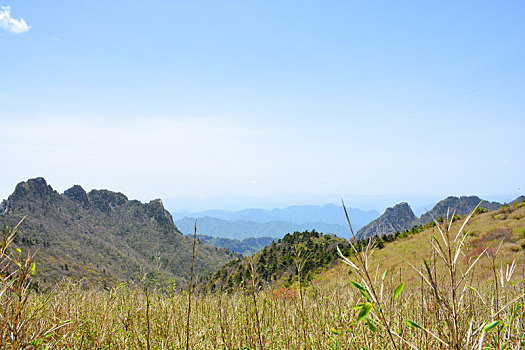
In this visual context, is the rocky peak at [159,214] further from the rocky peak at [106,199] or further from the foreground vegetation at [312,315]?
the foreground vegetation at [312,315]

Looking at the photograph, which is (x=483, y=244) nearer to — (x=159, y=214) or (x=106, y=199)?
(x=159, y=214)

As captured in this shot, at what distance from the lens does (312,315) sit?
166 inches

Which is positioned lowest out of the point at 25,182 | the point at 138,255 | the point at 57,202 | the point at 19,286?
the point at 138,255

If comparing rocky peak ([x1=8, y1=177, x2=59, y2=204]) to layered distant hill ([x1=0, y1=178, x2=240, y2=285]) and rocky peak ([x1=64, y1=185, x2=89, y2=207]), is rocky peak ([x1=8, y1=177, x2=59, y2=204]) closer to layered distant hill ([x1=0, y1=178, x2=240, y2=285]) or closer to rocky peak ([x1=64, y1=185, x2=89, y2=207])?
layered distant hill ([x1=0, y1=178, x2=240, y2=285])

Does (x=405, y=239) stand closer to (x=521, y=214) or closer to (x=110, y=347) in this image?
(x=521, y=214)

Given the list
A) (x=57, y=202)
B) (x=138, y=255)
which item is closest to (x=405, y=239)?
(x=138, y=255)

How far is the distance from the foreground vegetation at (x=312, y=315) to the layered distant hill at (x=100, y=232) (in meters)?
75.9

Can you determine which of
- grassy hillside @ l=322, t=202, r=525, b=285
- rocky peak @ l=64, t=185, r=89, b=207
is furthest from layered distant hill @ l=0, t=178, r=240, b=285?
grassy hillside @ l=322, t=202, r=525, b=285

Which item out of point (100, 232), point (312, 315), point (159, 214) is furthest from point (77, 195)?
point (312, 315)

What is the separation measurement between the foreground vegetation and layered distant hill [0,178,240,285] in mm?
75861

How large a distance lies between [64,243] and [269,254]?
8526cm

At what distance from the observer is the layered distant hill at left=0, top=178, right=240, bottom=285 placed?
9256 cm

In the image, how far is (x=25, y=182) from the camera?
143 m

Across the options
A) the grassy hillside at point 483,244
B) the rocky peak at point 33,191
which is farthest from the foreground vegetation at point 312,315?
the rocky peak at point 33,191
